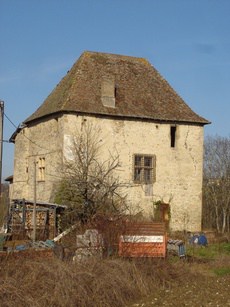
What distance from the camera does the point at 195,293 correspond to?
49.9ft

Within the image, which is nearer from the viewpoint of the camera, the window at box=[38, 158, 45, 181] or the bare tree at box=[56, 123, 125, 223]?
the bare tree at box=[56, 123, 125, 223]

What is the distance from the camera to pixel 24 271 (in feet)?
43.6

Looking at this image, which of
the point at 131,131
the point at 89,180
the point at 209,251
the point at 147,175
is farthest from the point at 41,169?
the point at 209,251

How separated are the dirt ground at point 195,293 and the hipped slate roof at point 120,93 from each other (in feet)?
43.3

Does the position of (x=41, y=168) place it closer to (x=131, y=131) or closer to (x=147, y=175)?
(x=131, y=131)

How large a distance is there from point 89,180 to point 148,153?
426 centimetres

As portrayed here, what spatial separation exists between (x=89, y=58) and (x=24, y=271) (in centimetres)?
2074

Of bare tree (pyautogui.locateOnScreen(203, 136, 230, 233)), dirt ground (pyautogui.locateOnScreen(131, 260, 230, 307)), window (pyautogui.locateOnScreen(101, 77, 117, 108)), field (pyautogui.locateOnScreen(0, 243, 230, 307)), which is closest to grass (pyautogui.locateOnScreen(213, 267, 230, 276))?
dirt ground (pyautogui.locateOnScreen(131, 260, 230, 307))

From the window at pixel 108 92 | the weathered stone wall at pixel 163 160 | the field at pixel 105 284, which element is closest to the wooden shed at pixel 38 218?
the weathered stone wall at pixel 163 160

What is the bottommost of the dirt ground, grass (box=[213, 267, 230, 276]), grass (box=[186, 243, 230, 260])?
the dirt ground

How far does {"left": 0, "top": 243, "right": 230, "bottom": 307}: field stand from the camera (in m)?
12.6

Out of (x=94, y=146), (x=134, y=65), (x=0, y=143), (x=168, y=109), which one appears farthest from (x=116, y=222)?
(x=134, y=65)

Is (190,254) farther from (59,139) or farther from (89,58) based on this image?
(89,58)

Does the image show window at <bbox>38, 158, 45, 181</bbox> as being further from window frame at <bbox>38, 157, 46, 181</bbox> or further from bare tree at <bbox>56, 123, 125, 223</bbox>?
bare tree at <bbox>56, 123, 125, 223</bbox>
